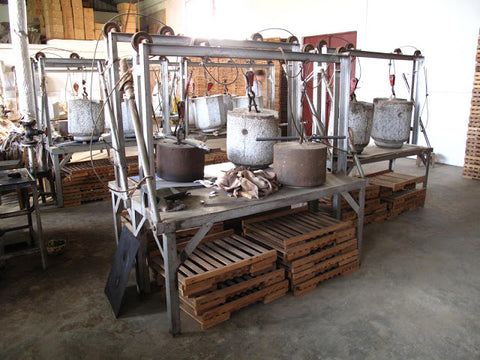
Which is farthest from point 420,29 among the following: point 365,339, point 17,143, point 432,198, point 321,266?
point 17,143

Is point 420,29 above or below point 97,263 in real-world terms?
above

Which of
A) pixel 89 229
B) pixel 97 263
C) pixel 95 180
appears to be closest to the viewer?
pixel 97 263

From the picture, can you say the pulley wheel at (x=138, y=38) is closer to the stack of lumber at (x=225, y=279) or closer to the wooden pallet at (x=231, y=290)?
the stack of lumber at (x=225, y=279)

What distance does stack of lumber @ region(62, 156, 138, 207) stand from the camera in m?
6.55

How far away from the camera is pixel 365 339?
3.16m

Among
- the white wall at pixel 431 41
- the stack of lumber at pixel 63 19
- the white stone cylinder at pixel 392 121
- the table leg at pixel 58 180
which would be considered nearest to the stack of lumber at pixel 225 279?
the table leg at pixel 58 180

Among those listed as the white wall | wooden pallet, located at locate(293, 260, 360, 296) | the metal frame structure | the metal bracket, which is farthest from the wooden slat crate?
the white wall

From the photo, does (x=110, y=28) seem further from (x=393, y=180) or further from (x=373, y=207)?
(x=393, y=180)

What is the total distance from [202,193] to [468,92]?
25.2 ft

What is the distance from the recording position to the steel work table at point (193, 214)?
3.08 metres

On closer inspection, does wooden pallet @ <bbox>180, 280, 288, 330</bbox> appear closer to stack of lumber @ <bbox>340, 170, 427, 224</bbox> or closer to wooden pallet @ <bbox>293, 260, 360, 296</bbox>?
wooden pallet @ <bbox>293, 260, 360, 296</bbox>

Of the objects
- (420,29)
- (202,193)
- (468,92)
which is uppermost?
(420,29)

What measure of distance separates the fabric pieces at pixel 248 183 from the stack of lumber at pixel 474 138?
5.95 m

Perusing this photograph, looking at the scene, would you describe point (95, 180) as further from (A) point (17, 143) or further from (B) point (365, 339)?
(B) point (365, 339)
